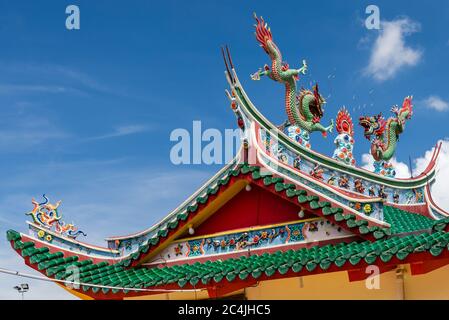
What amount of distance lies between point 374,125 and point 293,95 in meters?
2.80

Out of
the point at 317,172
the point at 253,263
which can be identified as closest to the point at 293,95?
the point at 317,172

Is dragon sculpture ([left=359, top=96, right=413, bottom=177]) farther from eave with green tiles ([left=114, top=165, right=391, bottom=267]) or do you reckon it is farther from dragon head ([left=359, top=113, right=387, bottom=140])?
eave with green tiles ([left=114, top=165, right=391, bottom=267])

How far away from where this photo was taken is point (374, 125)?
1466 cm

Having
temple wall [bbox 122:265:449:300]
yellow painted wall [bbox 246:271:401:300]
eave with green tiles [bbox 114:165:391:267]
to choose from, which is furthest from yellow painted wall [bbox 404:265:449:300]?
eave with green tiles [bbox 114:165:391:267]

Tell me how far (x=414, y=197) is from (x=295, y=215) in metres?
4.80

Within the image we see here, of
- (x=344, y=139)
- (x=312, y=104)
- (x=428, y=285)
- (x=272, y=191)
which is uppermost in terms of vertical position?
(x=312, y=104)

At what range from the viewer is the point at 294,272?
800cm

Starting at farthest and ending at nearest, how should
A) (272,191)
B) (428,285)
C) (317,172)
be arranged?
(317,172) < (272,191) < (428,285)

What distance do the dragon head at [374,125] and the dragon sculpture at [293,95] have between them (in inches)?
73.0

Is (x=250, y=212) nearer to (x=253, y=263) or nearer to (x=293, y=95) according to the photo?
(x=253, y=263)

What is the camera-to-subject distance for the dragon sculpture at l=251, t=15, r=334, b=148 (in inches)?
488

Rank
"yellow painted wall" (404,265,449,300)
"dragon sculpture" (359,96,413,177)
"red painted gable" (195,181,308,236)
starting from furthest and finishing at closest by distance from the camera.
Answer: "dragon sculpture" (359,96,413,177), "red painted gable" (195,181,308,236), "yellow painted wall" (404,265,449,300)

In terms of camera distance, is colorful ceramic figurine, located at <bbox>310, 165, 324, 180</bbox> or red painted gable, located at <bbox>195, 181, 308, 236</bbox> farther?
colorful ceramic figurine, located at <bbox>310, 165, 324, 180</bbox>

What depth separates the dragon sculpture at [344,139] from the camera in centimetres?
1259
